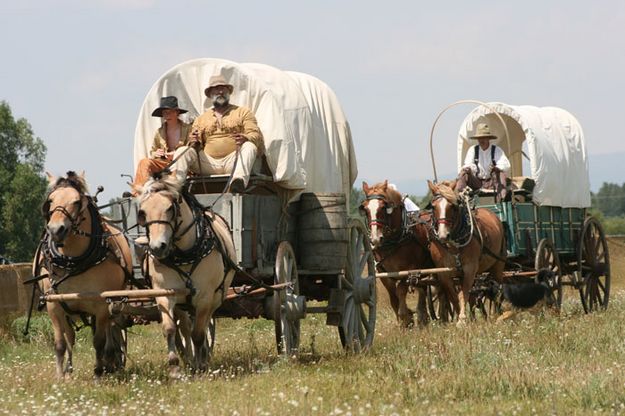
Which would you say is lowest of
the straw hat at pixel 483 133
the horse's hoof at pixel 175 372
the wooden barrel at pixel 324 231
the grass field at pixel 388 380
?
the grass field at pixel 388 380

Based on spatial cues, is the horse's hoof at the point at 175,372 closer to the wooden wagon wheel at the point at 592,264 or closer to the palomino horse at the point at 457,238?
the palomino horse at the point at 457,238

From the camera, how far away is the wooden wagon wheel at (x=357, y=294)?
39.4ft

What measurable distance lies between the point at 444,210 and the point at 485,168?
90.3 inches

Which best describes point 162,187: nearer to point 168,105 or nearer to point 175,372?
point 175,372

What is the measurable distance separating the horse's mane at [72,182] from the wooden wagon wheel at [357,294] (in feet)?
10.6

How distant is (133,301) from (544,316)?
20.3 ft

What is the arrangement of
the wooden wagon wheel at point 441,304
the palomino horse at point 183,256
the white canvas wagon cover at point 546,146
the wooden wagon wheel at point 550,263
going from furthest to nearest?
the white canvas wagon cover at point 546,146 < the wooden wagon wheel at point 550,263 < the wooden wagon wheel at point 441,304 < the palomino horse at point 183,256

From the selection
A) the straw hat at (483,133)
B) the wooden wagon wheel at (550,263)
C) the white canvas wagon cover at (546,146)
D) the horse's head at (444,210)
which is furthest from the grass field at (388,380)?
the straw hat at (483,133)

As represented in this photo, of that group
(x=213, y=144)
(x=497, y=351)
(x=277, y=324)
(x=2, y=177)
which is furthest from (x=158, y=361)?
(x=2, y=177)

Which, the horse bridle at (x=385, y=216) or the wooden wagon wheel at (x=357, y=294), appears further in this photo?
the horse bridle at (x=385, y=216)

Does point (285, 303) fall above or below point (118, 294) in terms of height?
below

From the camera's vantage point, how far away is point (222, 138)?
10664 mm

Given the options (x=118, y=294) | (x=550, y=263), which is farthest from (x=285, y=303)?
(x=550, y=263)

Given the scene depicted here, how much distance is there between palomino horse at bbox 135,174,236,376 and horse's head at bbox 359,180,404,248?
343 cm
